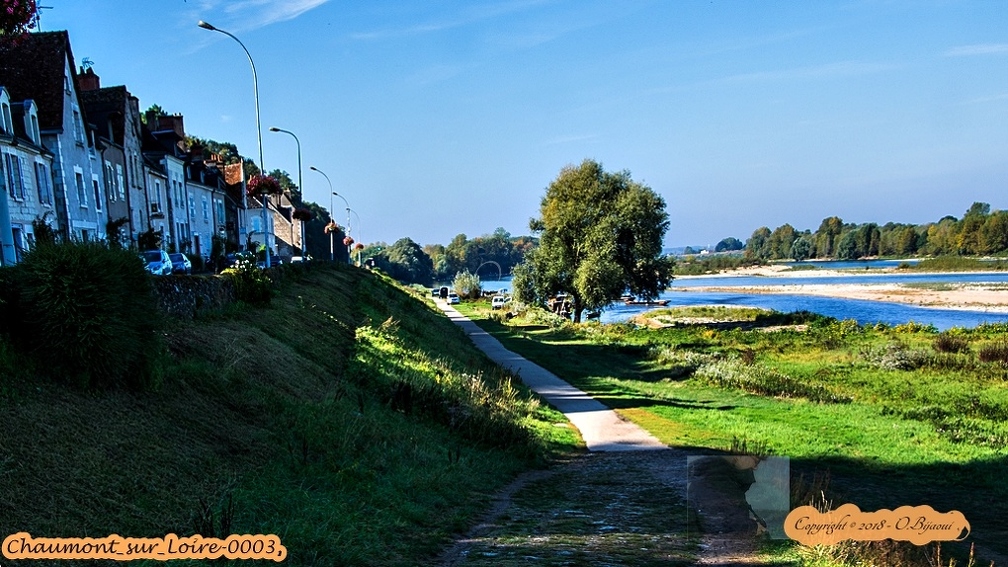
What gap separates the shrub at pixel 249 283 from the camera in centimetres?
1527

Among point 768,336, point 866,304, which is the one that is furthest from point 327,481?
point 866,304

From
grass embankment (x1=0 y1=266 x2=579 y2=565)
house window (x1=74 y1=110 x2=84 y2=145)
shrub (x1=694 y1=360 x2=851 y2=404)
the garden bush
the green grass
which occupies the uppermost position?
house window (x1=74 y1=110 x2=84 y2=145)

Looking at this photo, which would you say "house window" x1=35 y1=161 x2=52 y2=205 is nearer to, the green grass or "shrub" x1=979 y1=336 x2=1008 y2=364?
"shrub" x1=979 y1=336 x2=1008 y2=364

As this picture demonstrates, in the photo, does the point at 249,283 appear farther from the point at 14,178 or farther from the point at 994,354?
the point at 994,354

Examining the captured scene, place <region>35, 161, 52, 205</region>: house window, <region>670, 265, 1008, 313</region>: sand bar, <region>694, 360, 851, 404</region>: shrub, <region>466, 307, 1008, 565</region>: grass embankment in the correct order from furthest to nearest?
<region>670, 265, 1008, 313</region>: sand bar
<region>35, 161, 52, 205</region>: house window
<region>694, 360, 851, 404</region>: shrub
<region>466, 307, 1008, 565</region>: grass embankment

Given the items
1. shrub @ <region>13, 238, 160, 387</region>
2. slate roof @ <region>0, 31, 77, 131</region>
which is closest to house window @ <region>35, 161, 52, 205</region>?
slate roof @ <region>0, 31, 77, 131</region>

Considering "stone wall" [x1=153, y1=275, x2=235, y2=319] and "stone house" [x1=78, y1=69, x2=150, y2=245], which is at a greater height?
"stone house" [x1=78, y1=69, x2=150, y2=245]

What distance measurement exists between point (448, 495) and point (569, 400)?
1390cm

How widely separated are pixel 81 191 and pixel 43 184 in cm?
329

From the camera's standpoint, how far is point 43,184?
2659 centimetres

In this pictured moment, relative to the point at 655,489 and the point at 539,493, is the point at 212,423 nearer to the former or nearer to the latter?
the point at 539,493

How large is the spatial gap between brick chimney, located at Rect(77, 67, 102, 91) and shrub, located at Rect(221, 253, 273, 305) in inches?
1065

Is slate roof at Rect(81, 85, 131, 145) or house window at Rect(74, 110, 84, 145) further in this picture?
slate roof at Rect(81, 85, 131, 145)

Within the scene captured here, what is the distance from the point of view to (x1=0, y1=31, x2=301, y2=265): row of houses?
24969mm
